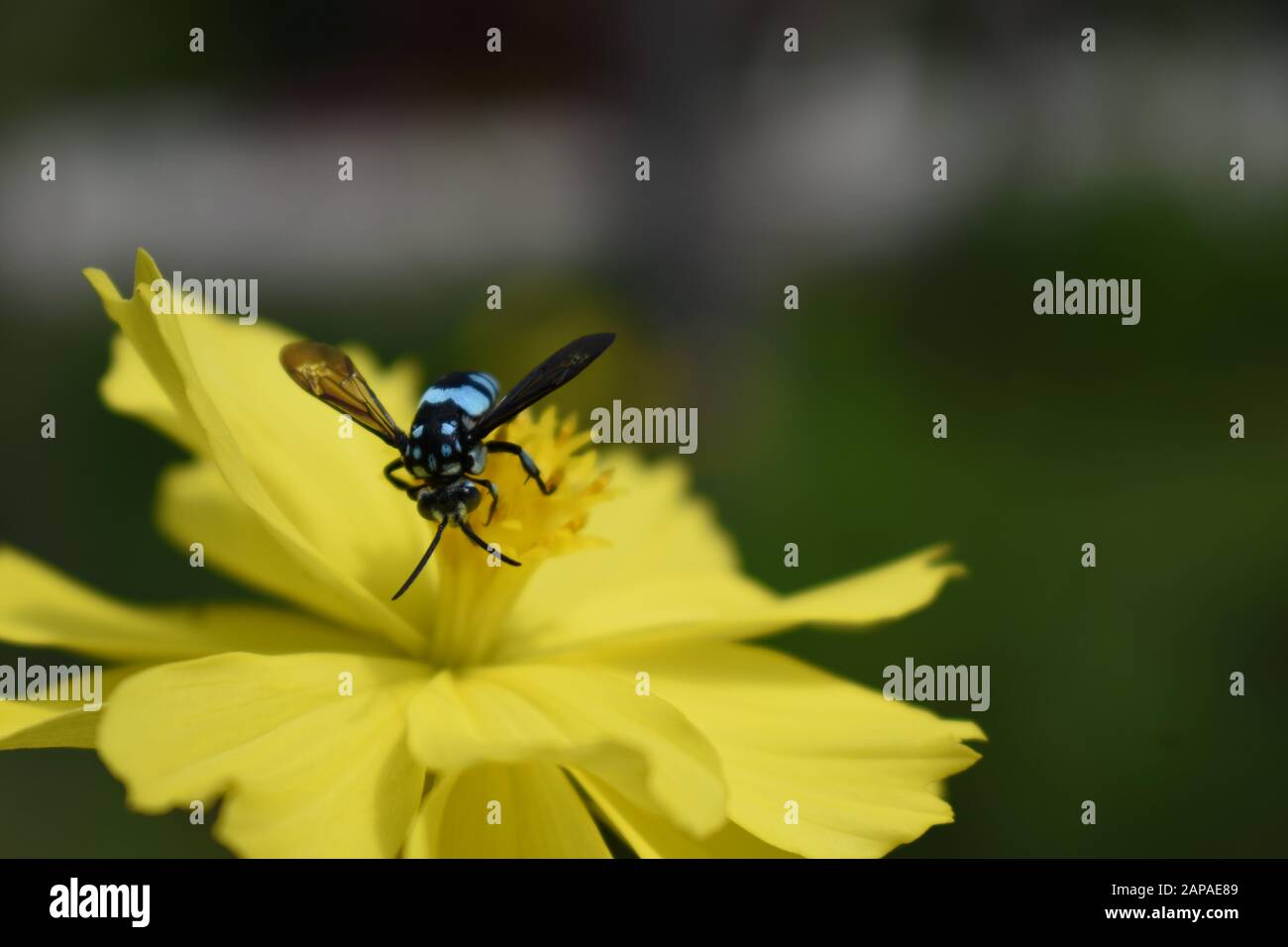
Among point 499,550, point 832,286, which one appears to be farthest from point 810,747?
point 832,286

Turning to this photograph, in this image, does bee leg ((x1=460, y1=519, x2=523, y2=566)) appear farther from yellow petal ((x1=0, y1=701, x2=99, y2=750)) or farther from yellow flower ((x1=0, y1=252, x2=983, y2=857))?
yellow petal ((x1=0, y1=701, x2=99, y2=750))

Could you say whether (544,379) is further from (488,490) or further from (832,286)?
(832,286)

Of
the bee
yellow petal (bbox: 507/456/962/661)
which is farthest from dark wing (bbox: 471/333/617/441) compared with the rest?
yellow petal (bbox: 507/456/962/661)

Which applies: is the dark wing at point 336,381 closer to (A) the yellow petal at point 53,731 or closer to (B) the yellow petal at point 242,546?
(B) the yellow petal at point 242,546

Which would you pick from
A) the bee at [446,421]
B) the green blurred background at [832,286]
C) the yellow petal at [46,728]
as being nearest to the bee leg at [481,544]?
the bee at [446,421]
